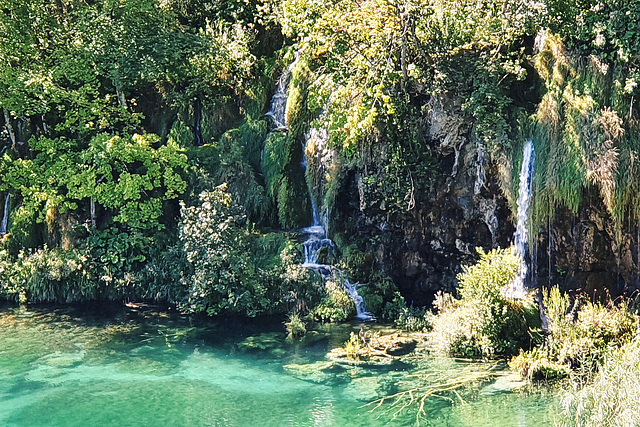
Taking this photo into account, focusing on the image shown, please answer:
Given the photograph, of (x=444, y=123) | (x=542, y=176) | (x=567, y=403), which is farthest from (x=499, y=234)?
(x=567, y=403)

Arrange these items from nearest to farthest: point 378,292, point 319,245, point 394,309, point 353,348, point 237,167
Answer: point 353,348 < point 394,309 < point 378,292 < point 319,245 < point 237,167

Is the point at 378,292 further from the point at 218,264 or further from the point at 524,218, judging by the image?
the point at 524,218

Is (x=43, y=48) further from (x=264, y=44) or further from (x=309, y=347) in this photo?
(x=309, y=347)

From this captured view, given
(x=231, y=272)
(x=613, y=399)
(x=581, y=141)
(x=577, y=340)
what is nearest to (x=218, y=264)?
(x=231, y=272)

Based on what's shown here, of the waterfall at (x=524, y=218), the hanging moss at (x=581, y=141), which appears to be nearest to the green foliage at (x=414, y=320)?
the waterfall at (x=524, y=218)

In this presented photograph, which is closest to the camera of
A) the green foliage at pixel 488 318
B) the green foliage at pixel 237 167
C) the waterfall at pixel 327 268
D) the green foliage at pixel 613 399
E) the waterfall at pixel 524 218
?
the green foliage at pixel 613 399

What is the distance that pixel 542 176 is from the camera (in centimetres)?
1395

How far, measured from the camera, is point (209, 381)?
12570 millimetres

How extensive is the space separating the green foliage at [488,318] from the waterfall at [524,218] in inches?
45.0

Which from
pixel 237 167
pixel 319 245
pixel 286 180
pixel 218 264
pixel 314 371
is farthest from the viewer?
pixel 237 167

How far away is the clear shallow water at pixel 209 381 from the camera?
10758 mm

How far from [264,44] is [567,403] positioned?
15.4 metres

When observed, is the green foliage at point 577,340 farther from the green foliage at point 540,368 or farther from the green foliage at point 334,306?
the green foliage at point 334,306

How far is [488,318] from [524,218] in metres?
2.73
